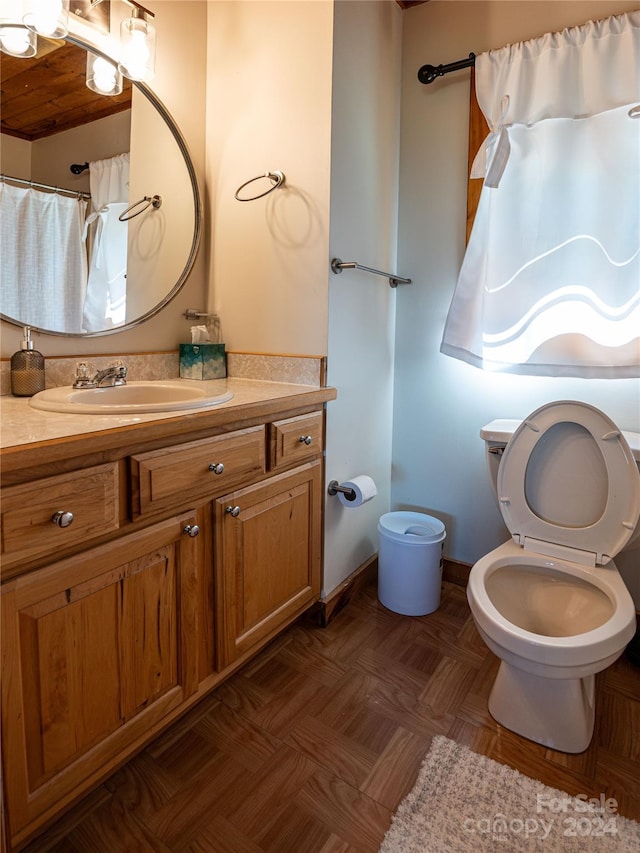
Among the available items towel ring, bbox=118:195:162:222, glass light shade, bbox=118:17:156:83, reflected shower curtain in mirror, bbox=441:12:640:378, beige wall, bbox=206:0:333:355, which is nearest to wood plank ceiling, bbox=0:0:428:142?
glass light shade, bbox=118:17:156:83

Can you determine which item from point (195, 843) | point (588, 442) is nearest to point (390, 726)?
point (195, 843)

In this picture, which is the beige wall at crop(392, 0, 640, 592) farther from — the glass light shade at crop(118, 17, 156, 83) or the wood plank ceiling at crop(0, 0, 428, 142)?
the wood plank ceiling at crop(0, 0, 428, 142)

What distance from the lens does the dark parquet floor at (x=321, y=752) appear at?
1102 mm

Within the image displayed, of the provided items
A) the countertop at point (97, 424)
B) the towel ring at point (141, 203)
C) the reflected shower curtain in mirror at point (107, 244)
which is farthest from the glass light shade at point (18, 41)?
the countertop at point (97, 424)

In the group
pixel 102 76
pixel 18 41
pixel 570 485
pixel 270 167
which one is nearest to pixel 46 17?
pixel 18 41

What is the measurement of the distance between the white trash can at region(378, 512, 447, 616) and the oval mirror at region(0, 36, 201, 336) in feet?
4.04

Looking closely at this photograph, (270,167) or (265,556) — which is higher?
(270,167)

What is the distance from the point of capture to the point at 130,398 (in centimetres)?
148

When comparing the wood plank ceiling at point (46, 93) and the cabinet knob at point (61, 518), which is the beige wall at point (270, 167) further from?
the cabinet knob at point (61, 518)

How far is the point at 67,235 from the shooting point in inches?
56.9

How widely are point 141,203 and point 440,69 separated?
1259 mm

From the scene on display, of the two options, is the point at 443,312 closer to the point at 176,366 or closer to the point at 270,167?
the point at 270,167

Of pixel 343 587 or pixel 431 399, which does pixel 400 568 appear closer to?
pixel 343 587

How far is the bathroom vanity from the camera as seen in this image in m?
0.89
